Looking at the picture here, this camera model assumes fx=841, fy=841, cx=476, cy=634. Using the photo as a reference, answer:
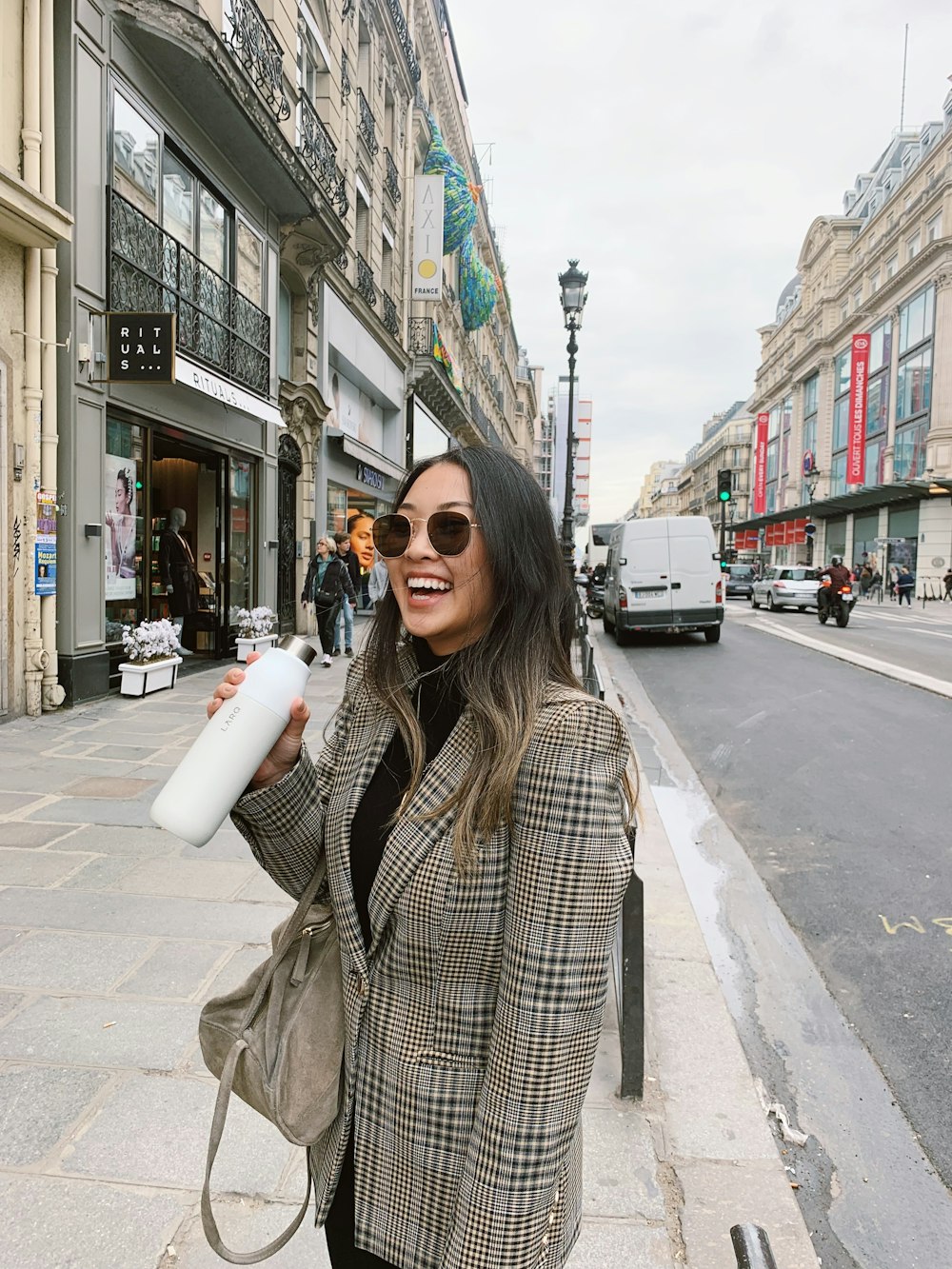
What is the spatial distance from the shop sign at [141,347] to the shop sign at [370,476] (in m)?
11.5

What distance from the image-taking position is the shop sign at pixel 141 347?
27.2 ft

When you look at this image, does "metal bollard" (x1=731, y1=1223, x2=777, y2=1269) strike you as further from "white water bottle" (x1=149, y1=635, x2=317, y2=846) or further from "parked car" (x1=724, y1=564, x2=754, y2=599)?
"parked car" (x1=724, y1=564, x2=754, y2=599)

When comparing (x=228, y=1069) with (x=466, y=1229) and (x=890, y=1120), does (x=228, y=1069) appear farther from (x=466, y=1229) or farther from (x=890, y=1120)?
(x=890, y=1120)

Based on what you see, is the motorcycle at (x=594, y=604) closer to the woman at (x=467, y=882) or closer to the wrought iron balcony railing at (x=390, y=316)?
the wrought iron balcony railing at (x=390, y=316)

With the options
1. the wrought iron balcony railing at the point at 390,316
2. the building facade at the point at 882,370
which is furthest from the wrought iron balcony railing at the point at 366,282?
the building facade at the point at 882,370

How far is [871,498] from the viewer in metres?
45.9

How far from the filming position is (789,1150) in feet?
8.21

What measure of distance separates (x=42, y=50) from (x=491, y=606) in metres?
8.96

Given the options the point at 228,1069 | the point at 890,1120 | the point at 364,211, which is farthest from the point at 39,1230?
the point at 364,211

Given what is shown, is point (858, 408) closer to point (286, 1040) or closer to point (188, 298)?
point (188, 298)

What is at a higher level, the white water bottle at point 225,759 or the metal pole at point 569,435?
the metal pole at point 569,435

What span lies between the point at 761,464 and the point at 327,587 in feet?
246

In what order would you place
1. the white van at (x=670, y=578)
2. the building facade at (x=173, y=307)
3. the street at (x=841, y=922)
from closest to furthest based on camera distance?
the street at (x=841, y=922) < the building facade at (x=173, y=307) < the white van at (x=670, y=578)

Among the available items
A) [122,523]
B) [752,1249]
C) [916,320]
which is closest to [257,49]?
[122,523]
